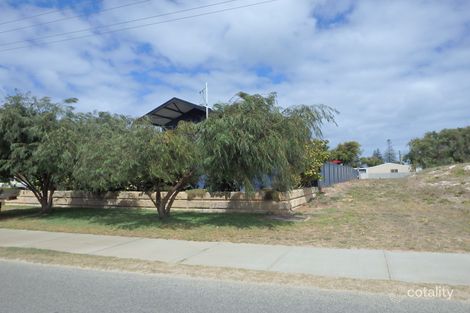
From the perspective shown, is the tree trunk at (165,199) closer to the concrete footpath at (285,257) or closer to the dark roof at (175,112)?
the concrete footpath at (285,257)

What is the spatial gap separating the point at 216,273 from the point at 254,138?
518cm

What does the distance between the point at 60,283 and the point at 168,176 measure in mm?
5980

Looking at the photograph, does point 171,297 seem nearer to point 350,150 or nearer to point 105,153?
point 105,153

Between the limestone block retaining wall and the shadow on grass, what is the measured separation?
0.60 m

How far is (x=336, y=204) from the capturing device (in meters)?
18.2

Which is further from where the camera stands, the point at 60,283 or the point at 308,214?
the point at 308,214

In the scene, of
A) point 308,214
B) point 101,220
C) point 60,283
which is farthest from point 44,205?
point 60,283

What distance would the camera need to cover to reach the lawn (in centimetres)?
1076

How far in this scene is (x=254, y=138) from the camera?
1229cm

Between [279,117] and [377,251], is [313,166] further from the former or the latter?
[377,251]

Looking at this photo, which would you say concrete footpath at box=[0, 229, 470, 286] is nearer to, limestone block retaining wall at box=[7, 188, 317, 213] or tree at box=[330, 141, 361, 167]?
limestone block retaining wall at box=[7, 188, 317, 213]

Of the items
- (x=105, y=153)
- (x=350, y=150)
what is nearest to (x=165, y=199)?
(x=105, y=153)
